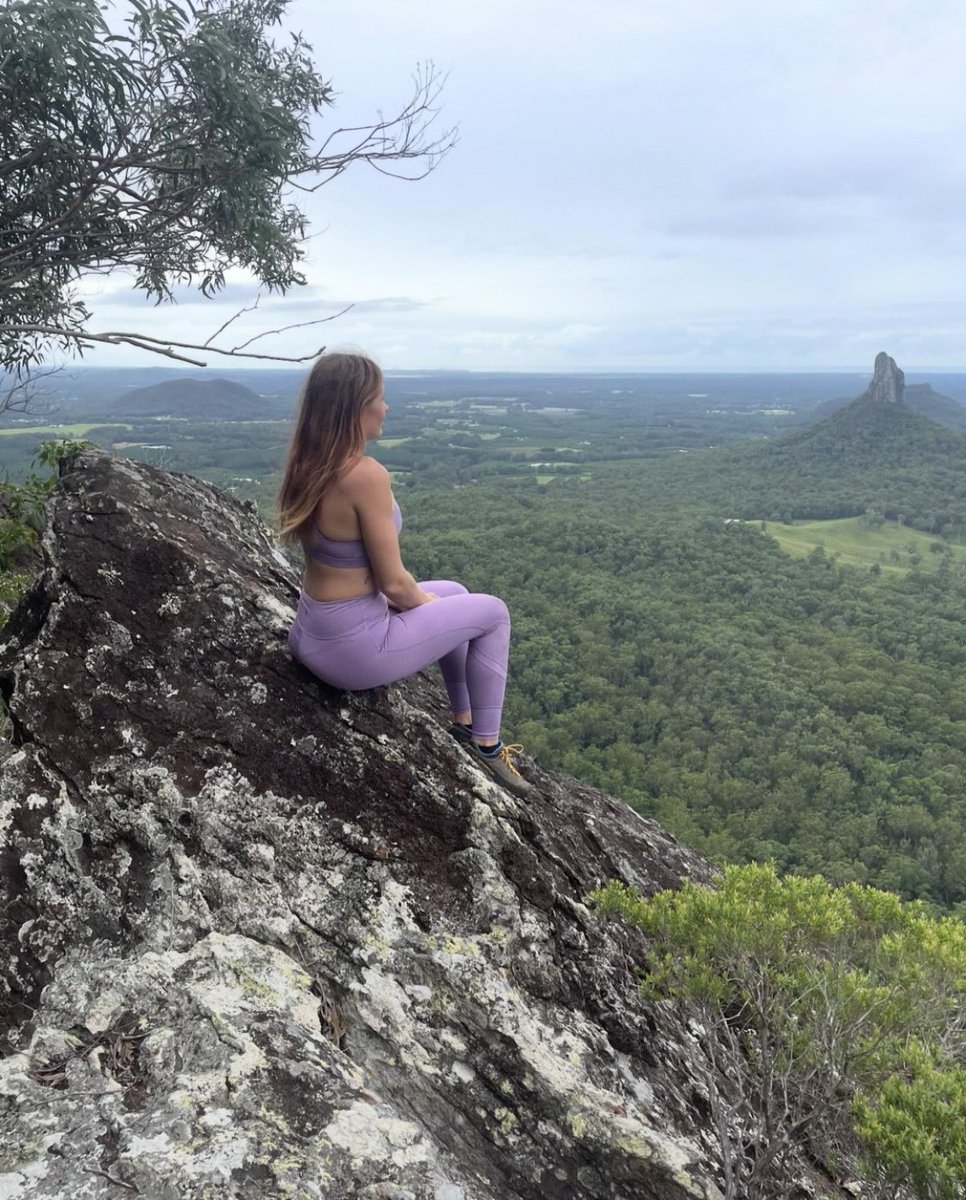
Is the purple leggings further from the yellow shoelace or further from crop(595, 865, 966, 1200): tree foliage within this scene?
crop(595, 865, 966, 1200): tree foliage

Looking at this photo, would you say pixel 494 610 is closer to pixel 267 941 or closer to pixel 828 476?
pixel 267 941

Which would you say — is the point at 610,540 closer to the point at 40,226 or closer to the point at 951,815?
the point at 951,815

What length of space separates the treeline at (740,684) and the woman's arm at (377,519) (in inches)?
494

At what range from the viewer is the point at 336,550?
3.33m

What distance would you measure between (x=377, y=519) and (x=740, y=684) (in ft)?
151

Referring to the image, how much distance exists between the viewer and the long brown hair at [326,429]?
127 inches

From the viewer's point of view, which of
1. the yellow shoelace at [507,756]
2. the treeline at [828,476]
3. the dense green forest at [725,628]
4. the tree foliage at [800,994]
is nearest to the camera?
the tree foliage at [800,994]

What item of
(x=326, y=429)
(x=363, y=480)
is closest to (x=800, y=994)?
(x=363, y=480)

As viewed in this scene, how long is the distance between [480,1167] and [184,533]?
126 inches

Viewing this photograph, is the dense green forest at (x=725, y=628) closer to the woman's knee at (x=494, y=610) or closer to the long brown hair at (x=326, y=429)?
the long brown hair at (x=326, y=429)

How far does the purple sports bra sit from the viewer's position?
130 inches

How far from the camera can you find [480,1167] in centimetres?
252

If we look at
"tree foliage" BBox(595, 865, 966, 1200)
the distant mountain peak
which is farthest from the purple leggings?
the distant mountain peak

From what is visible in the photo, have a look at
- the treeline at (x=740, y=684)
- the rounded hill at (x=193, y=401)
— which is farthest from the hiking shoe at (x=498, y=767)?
the rounded hill at (x=193, y=401)
